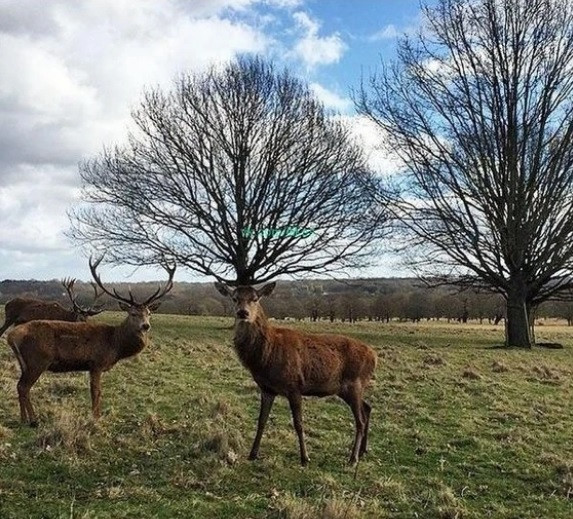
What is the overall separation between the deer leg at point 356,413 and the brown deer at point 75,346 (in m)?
3.58

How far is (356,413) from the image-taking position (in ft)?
28.6

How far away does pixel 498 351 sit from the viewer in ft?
77.3

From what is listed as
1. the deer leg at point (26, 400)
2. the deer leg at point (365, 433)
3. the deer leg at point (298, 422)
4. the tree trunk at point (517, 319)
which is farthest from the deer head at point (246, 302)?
the tree trunk at point (517, 319)

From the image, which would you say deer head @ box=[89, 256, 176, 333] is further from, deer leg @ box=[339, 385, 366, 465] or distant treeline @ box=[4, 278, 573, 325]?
distant treeline @ box=[4, 278, 573, 325]

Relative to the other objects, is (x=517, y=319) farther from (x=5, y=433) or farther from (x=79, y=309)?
(x=5, y=433)

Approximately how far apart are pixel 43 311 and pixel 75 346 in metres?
7.50

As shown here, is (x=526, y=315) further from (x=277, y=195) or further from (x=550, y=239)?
(x=277, y=195)

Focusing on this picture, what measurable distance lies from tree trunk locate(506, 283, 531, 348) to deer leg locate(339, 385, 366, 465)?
19.3 metres

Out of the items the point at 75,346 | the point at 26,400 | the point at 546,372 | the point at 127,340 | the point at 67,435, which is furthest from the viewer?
the point at 546,372

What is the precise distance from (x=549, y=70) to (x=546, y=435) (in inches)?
775

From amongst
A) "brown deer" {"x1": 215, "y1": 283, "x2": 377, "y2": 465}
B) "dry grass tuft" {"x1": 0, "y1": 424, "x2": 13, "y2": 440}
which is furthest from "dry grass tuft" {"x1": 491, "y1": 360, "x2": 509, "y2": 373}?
"dry grass tuft" {"x1": 0, "y1": 424, "x2": 13, "y2": 440}

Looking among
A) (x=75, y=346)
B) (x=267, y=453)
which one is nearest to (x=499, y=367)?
(x=267, y=453)

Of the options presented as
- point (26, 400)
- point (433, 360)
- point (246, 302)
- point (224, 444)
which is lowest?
point (224, 444)

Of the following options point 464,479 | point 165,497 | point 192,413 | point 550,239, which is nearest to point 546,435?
point 464,479
